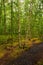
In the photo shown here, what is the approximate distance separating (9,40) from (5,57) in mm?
8450

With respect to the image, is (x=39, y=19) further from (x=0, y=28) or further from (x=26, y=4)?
(x=0, y=28)

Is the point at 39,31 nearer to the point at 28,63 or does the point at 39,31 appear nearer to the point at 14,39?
the point at 14,39

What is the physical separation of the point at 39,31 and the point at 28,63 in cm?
2668

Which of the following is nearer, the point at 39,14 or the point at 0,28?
the point at 0,28

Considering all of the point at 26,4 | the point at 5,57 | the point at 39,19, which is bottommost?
the point at 5,57

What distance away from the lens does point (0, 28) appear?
116 ft

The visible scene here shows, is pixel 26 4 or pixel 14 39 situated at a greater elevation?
pixel 26 4

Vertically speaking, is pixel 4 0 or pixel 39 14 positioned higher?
pixel 4 0

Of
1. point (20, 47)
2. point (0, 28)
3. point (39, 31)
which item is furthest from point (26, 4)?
point (20, 47)

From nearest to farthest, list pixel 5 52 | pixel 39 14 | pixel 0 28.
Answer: pixel 5 52, pixel 0 28, pixel 39 14

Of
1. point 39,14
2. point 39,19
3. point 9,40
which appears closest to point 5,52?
point 9,40

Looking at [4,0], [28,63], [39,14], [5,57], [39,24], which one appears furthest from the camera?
[39,24]

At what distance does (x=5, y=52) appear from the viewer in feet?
72.3

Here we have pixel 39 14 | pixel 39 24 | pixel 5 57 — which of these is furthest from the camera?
pixel 39 24
